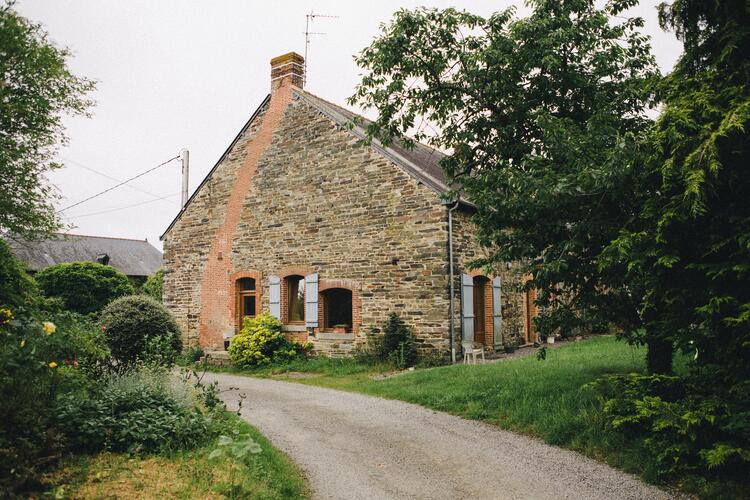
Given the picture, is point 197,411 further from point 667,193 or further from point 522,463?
point 667,193

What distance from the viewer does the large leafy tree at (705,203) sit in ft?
14.9

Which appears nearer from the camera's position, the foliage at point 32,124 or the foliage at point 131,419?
the foliage at point 131,419

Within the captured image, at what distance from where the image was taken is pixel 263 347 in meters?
14.2

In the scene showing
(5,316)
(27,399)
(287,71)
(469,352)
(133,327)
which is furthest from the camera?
(287,71)

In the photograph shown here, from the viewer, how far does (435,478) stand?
5.33 m

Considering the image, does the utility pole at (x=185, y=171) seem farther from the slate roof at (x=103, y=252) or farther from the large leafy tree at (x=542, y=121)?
the slate roof at (x=103, y=252)

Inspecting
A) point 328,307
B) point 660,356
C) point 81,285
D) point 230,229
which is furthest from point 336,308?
point 81,285

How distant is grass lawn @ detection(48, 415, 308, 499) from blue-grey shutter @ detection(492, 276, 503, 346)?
32.0 feet

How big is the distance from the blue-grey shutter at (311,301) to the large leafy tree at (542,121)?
21.9ft

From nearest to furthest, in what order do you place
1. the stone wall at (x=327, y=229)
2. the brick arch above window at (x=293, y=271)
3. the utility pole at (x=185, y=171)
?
1. the stone wall at (x=327, y=229)
2. the brick arch above window at (x=293, y=271)
3. the utility pole at (x=185, y=171)

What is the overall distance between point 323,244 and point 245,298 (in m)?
3.85

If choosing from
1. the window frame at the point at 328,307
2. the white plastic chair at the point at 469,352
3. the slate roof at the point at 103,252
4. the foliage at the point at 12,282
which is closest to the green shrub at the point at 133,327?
the foliage at the point at 12,282

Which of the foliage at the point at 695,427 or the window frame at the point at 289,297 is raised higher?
the window frame at the point at 289,297

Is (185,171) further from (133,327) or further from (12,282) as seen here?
(12,282)
